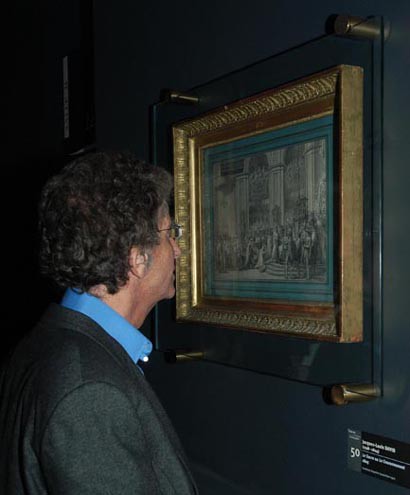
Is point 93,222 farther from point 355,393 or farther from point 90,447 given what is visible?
point 355,393

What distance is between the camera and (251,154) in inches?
67.5

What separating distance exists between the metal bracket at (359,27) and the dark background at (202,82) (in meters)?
0.03

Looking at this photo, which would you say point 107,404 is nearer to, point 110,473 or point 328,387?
point 110,473

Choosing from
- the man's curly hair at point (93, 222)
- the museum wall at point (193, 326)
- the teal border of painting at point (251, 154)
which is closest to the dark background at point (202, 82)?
the museum wall at point (193, 326)

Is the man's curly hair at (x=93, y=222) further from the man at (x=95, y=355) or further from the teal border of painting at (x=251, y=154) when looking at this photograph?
the teal border of painting at (x=251, y=154)

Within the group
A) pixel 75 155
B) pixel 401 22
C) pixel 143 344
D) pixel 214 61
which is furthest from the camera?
pixel 75 155

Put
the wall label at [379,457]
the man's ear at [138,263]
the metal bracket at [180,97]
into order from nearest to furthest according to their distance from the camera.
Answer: the wall label at [379,457] < the man's ear at [138,263] < the metal bracket at [180,97]

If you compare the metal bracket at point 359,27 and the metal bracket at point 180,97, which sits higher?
the metal bracket at point 359,27

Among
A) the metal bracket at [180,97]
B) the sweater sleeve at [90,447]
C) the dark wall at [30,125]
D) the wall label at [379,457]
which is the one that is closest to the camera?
the sweater sleeve at [90,447]

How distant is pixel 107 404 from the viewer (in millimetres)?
1123

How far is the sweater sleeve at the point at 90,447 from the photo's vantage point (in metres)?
1.10

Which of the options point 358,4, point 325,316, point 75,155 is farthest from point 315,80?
point 75,155

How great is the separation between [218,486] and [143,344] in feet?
2.30

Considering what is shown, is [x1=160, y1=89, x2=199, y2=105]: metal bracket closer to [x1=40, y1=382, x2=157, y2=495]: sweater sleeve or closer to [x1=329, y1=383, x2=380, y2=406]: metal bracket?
[x1=329, y1=383, x2=380, y2=406]: metal bracket
